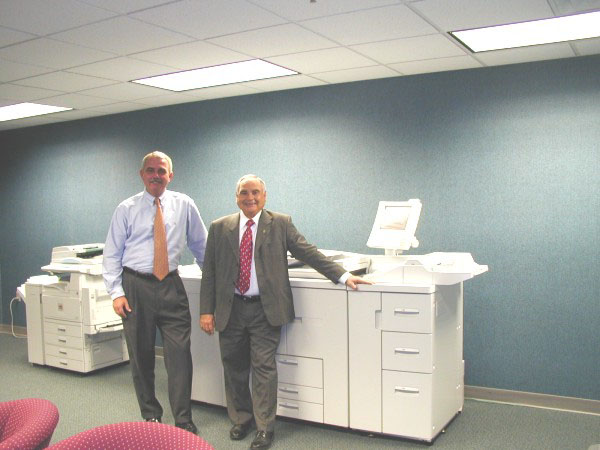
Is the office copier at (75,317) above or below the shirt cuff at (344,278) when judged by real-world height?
below

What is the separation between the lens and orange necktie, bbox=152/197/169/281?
2.85m

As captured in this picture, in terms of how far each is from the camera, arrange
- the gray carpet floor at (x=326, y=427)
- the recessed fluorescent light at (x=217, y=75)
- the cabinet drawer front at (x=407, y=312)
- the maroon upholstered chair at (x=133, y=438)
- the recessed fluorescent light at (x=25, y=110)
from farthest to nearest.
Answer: the recessed fluorescent light at (x=25, y=110) < the recessed fluorescent light at (x=217, y=75) < the gray carpet floor at (x=326, y=427) < the cabinet drawer front at (x=407, y=312) < the maroon upholstered chair at (x=133, y=438)

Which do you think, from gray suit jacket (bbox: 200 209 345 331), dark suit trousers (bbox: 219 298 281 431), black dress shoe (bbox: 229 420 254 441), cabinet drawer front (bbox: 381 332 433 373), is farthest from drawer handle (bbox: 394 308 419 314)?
black dress shoe (bbox: 229 420 254 441)

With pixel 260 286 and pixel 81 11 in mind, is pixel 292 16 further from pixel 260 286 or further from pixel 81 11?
pixel 260 286

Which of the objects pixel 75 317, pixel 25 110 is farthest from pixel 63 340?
pixel 25 110

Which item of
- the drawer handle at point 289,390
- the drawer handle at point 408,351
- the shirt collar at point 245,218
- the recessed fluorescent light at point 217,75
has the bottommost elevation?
the drawer handle at point 289,390

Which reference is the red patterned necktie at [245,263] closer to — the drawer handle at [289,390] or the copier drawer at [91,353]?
the drawer handle at [289,390]

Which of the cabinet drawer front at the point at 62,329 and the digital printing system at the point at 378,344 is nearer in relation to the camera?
the digital printing system at the point at 378,344

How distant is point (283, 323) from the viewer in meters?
2.81

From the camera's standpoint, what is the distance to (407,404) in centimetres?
276

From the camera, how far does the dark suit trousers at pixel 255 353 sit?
2812 millimetres

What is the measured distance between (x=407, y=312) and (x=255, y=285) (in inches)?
28.9

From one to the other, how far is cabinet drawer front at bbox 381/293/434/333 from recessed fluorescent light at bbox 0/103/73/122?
305 cm

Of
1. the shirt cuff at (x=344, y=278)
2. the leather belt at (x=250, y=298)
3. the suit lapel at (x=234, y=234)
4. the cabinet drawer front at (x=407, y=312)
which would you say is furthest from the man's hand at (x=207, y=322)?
the cabinet drawer front at (x=407, y=312)
